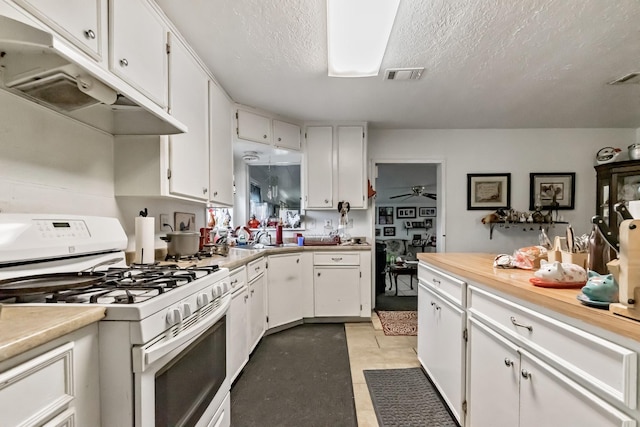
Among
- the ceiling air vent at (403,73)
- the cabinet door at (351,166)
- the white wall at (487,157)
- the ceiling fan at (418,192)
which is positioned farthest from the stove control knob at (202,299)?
the ceiling fan at (418,192)

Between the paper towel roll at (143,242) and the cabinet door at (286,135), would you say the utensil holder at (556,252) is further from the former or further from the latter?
the cabinet door at (286,135)

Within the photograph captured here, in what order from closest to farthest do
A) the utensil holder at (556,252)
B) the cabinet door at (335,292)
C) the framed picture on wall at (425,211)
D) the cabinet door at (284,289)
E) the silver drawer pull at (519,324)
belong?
the silver drawer pull at (519,324), the utensil holder at (556,252), the cabinet door at (284,289), the cabinet door at (335,292), the framed picture on wall at (425,211)

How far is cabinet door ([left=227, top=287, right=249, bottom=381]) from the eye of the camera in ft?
6.32

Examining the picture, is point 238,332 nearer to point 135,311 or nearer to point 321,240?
point 135,311

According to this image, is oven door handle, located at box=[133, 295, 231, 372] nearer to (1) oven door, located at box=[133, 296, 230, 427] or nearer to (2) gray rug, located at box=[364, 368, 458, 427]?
(1) oven door, located at box=[133, 296, 230, 427]

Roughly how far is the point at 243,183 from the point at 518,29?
2.95 meters

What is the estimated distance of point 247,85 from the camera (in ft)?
8.27

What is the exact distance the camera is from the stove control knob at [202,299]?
3.64 feet

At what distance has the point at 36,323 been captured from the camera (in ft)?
2.12

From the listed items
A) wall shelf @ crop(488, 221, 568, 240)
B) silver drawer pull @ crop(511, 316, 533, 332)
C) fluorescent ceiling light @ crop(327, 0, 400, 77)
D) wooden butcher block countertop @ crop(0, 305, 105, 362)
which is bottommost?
silver drawer pull @ crop(511, 316, 533, 332)

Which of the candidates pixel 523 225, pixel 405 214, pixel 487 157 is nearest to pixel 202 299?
pixel 487 157

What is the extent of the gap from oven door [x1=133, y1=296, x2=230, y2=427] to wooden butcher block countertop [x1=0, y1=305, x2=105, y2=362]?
157mm

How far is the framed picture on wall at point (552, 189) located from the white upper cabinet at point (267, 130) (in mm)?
3076

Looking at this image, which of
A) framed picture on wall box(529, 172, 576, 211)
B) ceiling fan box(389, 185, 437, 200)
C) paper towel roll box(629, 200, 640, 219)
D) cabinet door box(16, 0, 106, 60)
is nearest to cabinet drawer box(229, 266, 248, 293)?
cabinet door box(16, 0, 106, 60)
